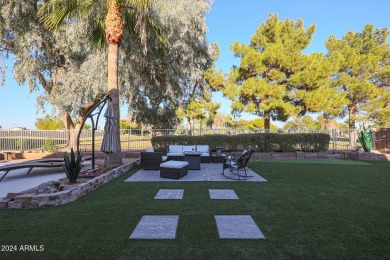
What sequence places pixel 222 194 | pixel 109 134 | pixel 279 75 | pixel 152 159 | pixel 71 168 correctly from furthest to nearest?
pixel 279 75, pixel 152 159, pixel 109 134, pixel 71 168, pixel 222 194

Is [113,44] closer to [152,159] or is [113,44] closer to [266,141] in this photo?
[152,159]

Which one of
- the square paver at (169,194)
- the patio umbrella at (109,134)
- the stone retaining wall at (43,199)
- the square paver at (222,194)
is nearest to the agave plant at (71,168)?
the stone retaining wall at (43,199)

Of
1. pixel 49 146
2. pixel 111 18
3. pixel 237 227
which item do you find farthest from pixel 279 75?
pixel 237 227

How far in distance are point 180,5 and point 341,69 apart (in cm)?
2285

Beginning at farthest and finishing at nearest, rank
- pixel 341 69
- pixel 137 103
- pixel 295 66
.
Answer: pixel 341 69, pixel 295 66, pixel 137 103

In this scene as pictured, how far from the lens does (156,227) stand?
11.4ft

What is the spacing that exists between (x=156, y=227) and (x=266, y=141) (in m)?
11.1

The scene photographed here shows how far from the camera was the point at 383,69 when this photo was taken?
26.1 m

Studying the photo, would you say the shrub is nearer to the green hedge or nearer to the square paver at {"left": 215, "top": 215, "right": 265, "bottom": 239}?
the green hedge

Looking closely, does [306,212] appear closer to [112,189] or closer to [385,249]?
[385,249]

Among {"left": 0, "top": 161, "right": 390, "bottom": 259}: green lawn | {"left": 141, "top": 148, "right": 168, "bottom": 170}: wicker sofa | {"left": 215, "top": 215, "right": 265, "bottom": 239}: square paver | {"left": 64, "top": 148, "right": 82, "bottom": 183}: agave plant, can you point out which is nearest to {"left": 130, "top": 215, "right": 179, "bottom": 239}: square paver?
{"left": 0, "top": 161, "right": 390, "bottom": 259}: green lawn

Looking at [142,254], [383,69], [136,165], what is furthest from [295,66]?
[142,254]

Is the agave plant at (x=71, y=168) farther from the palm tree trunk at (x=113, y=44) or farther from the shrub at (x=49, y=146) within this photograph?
the shrub at (x=49, y=146)

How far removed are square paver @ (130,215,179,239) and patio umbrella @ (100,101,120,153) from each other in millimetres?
3916
